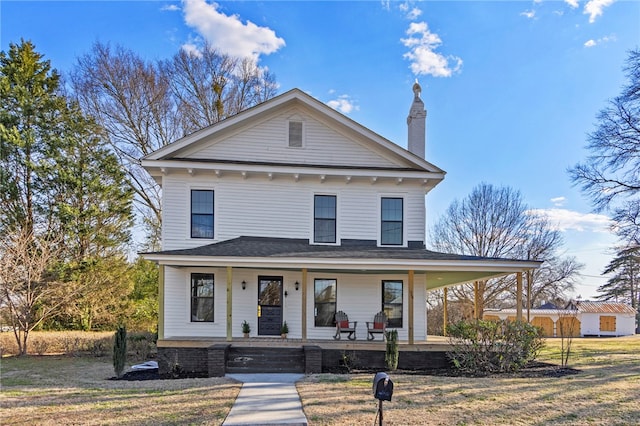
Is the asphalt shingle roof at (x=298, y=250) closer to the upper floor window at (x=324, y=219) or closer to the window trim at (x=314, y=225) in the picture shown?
the window trim at (x=314, y=225)

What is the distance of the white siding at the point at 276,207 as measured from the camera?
41.7ft

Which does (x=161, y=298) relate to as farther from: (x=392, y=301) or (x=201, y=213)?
(x=392, y=301)

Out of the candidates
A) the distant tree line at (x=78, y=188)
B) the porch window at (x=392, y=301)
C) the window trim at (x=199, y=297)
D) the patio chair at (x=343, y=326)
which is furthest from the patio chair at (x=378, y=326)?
the distant tree line at (x=78, y=188)

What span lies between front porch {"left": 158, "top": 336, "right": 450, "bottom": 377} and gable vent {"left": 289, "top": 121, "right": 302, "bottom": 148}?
6.23 meters

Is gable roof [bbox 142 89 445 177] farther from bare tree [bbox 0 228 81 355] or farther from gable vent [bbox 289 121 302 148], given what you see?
bare tree [bbox 0 228 81 355]

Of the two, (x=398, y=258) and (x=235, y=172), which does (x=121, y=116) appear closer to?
(x=235, y=172)

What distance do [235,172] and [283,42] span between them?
11.8 metres

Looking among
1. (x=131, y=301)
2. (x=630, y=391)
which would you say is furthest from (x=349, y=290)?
(x=131, y=301)

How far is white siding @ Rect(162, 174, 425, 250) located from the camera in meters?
12.7

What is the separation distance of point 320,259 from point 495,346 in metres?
4.96

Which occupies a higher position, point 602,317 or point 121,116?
point 121,116

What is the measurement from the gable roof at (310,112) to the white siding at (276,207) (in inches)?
33.9

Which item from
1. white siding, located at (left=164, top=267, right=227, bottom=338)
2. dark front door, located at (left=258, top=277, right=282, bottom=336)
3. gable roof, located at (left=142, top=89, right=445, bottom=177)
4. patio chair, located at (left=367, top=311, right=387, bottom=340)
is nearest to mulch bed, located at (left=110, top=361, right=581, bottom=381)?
white siding, located at (left=164, top=267, right=227, bottom=338)

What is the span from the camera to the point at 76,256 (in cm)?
1762
